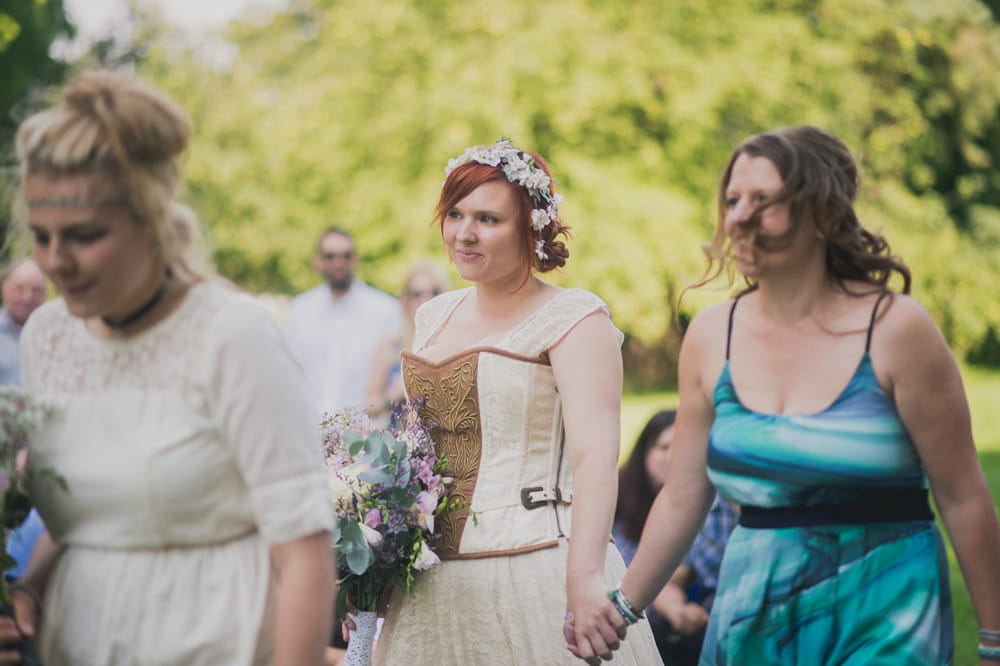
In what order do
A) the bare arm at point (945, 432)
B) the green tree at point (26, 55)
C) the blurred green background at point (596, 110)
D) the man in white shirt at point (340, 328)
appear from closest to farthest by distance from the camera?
the bare arm at point (945, 432), the man in white shirt at point (340, 328), the green tree at point (26, 55), the blurred green background at point (596, 110)

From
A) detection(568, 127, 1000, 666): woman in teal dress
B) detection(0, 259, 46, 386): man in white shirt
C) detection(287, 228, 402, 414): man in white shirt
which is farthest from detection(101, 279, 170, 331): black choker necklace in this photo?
detection(287, 228, 402, 414): man in white shirt

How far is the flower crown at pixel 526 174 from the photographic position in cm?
397

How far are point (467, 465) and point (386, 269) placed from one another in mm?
19483

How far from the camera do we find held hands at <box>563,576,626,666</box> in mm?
3334

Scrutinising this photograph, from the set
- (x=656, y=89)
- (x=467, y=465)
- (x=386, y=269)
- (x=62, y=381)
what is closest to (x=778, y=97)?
(x=656, y=89)

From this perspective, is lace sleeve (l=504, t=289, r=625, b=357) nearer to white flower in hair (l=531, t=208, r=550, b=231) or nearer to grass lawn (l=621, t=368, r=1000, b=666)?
white flower in hair (l=531, t=208, r=550, b=231)

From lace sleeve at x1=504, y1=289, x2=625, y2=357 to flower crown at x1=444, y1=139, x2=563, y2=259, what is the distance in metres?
0.24

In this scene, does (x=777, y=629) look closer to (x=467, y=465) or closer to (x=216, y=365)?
(x=467, y=465)

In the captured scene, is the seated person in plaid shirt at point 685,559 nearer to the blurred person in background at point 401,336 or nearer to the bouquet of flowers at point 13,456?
the bouquet of flowers at point 13,456

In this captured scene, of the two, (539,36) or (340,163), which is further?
(340,163)

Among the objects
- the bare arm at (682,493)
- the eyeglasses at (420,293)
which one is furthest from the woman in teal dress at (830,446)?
the eyeglasses at (420,293)

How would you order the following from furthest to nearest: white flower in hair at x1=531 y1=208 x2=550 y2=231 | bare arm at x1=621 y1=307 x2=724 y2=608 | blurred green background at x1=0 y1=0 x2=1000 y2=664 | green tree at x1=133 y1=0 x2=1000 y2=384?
green tree at x1=133 y1=0 x2=1000 y2=384 < blurred green background at x1=0 y1=0 x2=1000 y2=664 < white flower in hair at x1=531 y1=208 x2=550 y2=231 < bare arm at x1=621 y1=307 x2=724 y2=608

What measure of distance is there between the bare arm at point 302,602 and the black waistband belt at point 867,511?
1245mm

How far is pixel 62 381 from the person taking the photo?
2461mm
